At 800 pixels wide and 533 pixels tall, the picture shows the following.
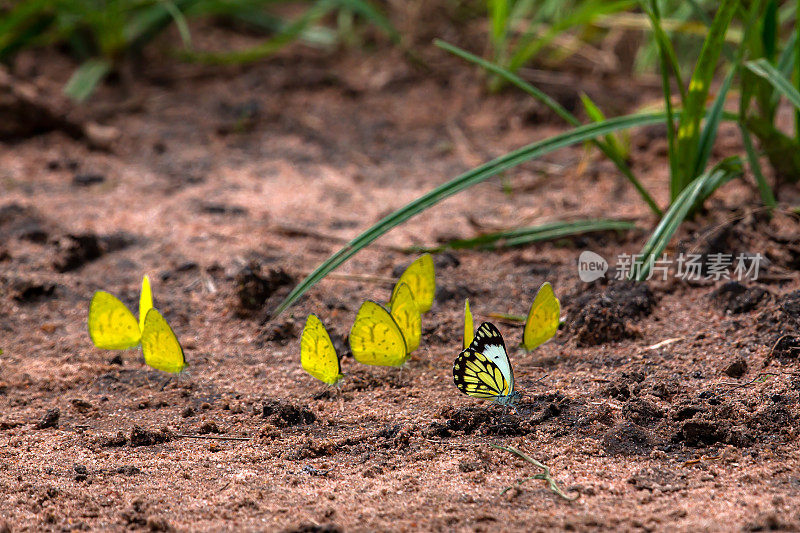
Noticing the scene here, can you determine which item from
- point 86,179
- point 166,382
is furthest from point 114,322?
point 86,179

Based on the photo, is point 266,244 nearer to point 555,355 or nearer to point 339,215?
point 339,215

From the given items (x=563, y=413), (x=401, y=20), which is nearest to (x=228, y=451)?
(x=563, y=413)

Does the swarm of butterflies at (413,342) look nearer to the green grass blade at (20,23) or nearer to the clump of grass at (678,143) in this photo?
the clump of grass at (678,143)

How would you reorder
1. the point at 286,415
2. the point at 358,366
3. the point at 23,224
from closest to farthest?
1. the point at 286,415
2. the point at 358,366
3. the point at 23,224

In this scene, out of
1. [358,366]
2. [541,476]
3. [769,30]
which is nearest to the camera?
[541,476]

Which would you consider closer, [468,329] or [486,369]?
[486,369]

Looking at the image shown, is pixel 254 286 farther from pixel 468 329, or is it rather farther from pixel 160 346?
pixel 468 329

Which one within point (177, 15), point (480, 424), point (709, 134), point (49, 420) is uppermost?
point (709, 134)
